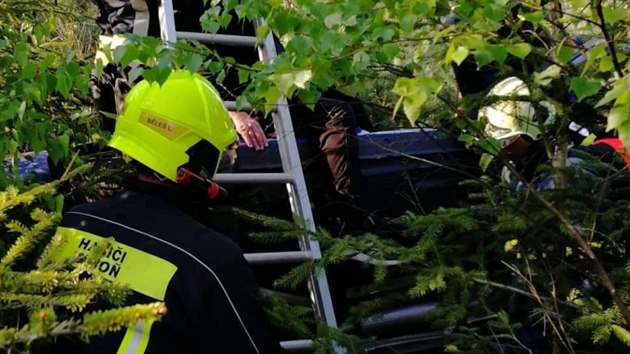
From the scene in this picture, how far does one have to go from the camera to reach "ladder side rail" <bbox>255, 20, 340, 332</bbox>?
3455mm

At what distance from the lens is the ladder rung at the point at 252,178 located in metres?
3.55

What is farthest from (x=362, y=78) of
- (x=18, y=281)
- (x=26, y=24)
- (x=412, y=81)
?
(x=26, y=24)

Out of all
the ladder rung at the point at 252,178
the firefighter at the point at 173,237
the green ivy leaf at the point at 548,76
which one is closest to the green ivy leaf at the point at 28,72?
the firefighter at the point at 173,237

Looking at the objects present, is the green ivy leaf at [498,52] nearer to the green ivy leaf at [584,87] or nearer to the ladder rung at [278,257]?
the green ivy leaf at [584,87]

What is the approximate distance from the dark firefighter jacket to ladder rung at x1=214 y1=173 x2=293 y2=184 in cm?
121

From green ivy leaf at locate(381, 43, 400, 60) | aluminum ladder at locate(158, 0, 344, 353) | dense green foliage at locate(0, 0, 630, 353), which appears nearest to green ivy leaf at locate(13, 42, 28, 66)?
dense green foliage at locate(0, 0, 630, 353)

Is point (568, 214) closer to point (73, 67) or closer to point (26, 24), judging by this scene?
point (73, 67)

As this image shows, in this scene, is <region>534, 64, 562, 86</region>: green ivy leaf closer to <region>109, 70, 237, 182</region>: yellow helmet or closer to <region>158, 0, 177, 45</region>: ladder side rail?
<region>109, 70, 237, 182</region>: yellow helmet

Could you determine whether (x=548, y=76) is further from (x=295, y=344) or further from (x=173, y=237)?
(x=295, y=344)

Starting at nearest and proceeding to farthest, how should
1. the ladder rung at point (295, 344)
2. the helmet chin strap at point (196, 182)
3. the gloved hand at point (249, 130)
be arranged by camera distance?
the helmet chin strap at point (196, 182) → the ladder rung at point (295, 344) → the gloved hand at point (249, 130)

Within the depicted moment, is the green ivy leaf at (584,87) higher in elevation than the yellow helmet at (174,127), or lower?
lower

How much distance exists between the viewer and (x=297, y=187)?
3709 mm

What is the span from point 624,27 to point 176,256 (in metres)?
1.33

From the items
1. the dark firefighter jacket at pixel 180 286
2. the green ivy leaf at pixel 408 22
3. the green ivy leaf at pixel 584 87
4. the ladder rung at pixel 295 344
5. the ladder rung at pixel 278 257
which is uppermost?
the green ivy leaf at pixel 408 22
